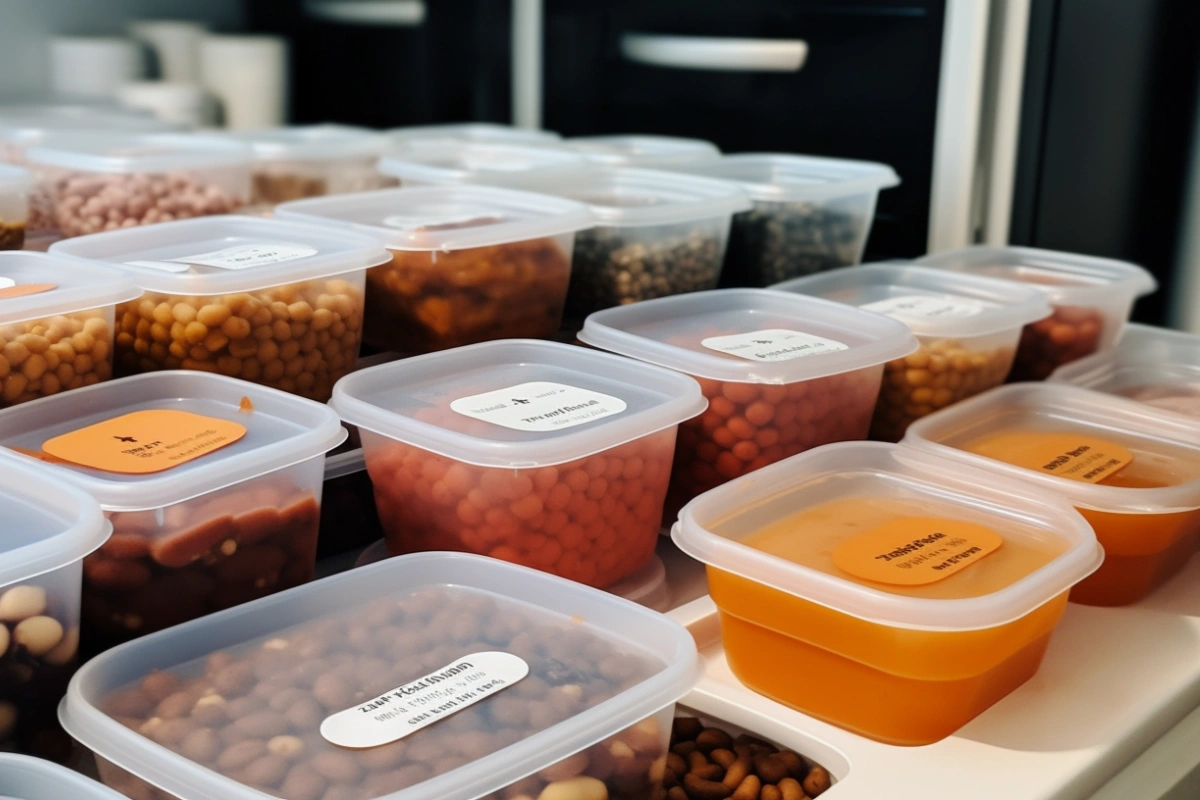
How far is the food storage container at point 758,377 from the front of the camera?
1122mm

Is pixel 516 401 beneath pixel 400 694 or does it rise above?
above

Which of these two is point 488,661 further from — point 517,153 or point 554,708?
point 517,153

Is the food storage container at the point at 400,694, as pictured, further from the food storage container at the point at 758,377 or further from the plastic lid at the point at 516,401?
the food storage container at the point at 758,377

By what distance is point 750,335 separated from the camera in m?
1.21

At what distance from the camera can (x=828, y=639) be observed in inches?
34.4

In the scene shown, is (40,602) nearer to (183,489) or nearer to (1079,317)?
(183,489)

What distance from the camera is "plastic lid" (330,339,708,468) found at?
96cm

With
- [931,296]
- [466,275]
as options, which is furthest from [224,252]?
[931,296]

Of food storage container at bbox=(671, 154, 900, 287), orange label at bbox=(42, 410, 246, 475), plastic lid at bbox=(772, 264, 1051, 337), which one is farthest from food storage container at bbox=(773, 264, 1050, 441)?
orange label at bbox=(42, 410, 246, 475)

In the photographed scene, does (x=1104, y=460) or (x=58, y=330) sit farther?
(x=1104, y=460)

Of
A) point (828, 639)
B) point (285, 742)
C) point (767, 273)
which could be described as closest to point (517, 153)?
point (767, 273)

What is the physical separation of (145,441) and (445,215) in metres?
0.58

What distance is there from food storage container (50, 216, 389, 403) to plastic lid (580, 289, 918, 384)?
24cm

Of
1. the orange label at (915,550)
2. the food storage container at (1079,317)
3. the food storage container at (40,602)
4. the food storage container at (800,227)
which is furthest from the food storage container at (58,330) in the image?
the food storage container at (1079,317)
